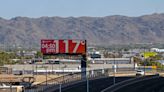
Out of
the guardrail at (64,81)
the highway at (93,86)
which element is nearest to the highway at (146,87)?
the highway at (93,86)

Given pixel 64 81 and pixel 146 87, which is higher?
pixel 64 81

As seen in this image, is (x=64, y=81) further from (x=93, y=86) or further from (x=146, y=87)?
(x=146, y=87)

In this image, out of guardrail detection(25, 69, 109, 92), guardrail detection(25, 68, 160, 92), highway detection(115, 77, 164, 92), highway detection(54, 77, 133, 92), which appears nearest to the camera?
guardrail detection(25, 69, 109, 92)

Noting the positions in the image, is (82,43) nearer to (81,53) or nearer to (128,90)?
(81,53)

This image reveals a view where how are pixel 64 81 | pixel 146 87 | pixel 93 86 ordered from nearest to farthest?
1. pixel 93 86
2. pixel 64 81
3. pixel 146 87

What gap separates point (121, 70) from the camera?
13462 cm

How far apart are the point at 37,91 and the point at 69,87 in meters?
8.31

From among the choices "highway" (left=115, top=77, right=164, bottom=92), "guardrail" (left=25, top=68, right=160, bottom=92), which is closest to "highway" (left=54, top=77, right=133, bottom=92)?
"guardrail" (left=25, top=68, right=160, bottom=92)

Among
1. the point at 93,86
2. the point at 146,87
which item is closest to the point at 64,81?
the point at 93,86

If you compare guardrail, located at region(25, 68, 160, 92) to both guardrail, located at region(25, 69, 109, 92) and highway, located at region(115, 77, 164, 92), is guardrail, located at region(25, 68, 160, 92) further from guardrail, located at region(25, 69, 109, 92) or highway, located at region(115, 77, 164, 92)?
highway, located at region(115, 77, 164, 92)

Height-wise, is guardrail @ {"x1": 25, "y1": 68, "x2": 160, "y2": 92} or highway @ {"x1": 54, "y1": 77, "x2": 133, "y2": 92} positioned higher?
guardrail @ {"x1": 25, "y1": 68, "x2": 160, "y2": 92}

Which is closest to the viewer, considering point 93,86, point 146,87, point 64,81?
point 93,86

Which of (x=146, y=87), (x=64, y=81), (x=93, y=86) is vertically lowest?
(x=146, y=87)

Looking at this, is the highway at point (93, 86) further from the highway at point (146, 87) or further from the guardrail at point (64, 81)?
the highway at point (146, 87)
